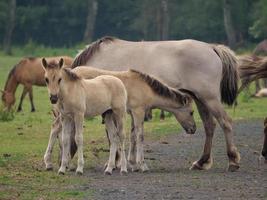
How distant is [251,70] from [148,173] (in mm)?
2774

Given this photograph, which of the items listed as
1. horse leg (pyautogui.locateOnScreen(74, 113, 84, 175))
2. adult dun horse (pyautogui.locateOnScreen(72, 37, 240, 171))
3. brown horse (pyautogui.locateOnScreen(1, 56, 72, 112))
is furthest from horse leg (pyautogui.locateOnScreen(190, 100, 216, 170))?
brown horse (pyautogui.locateOnScreen(1, 56, 72, 112))

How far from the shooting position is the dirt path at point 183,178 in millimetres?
11820

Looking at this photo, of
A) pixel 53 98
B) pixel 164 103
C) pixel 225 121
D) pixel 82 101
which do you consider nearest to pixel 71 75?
pixel 82 101

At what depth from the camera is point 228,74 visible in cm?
1570

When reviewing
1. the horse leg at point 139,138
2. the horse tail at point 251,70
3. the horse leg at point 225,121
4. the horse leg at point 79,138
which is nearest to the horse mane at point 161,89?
the horse leg at point 139,138

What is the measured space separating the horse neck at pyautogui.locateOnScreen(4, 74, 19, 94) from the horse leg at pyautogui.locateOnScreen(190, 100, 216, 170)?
1267 centimetres

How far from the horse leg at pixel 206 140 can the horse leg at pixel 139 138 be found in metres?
0.90

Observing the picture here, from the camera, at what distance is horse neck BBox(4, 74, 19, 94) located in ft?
92.1

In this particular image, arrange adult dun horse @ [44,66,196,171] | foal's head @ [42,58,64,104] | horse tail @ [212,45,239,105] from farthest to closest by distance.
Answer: horse tail @ [212,45,239,105]
adult dun horse @ [44,66,196,171]
foal's head @ [42,58,64,104]

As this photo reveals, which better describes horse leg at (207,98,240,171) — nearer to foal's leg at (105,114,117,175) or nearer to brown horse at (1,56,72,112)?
foal's leg at (105,114,117,175)

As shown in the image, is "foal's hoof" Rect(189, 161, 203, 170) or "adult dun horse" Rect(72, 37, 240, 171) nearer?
"foal's hoof" Rect(189, 161, 203, 170)

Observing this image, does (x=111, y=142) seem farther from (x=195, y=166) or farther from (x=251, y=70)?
(x=251, y=70)

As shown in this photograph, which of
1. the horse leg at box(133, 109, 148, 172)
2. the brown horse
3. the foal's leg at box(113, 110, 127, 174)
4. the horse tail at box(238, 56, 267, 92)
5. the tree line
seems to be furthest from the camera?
the tree line

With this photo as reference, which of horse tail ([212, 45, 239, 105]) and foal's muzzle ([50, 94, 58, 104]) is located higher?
horse tail ([212, 45, 239, 105])
